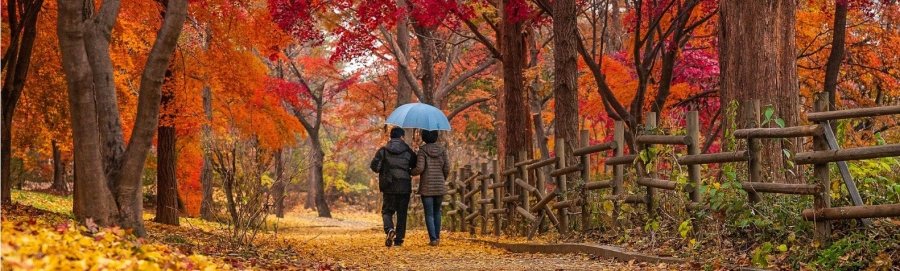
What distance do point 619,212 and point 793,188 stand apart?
11.1 feet

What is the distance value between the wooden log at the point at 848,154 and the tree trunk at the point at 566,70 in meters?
6.49

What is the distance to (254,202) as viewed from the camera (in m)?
9.69

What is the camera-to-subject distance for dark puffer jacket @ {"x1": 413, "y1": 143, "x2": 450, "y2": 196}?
11.8m

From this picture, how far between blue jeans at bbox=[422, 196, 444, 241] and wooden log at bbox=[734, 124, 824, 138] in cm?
Answer: 530

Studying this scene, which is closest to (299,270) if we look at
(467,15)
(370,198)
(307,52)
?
(467,15)

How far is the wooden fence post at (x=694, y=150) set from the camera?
8.00 metres

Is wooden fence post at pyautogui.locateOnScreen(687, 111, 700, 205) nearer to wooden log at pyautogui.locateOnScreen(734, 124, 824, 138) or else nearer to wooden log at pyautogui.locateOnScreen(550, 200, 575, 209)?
wooden log at pyautogui.locateOnScreen(734, 124, 824, 138)

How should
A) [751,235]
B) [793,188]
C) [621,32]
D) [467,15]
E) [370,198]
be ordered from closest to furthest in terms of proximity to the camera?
1. [793,188]
2. [751,235]
3. [467,15]
4. [621,32]
5. [370,198]

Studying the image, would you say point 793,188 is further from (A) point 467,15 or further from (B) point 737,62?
(A) point 467,15

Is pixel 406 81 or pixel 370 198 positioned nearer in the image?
pixel 406 81

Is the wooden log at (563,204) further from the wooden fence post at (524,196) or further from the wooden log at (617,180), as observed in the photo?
the wooden fence post at (524,196)

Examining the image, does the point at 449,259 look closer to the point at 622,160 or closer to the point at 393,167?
the point at 622,160

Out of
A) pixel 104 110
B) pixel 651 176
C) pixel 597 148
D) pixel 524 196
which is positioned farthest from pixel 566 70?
pixel 104 110

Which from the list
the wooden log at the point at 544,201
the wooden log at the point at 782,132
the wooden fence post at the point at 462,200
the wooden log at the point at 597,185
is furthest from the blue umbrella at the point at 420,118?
the wooden log at the point at 782,132
